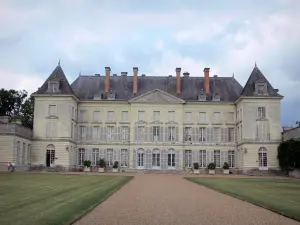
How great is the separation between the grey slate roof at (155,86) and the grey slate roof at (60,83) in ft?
8.41

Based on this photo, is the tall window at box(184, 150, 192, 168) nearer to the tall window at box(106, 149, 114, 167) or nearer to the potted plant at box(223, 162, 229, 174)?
the potted plant at box(223, 162, 229, 174)

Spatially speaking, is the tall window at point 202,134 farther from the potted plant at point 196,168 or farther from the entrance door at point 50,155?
the entrance door at point 50,155

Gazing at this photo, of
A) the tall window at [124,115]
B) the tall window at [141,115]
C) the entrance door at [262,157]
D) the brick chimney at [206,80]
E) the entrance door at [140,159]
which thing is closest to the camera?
the entrance door at [262,157]

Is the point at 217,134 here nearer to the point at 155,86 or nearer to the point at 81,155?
the point at 155,86

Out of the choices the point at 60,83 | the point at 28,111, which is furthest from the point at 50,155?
the point at 28,111

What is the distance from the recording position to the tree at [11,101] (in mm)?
46688

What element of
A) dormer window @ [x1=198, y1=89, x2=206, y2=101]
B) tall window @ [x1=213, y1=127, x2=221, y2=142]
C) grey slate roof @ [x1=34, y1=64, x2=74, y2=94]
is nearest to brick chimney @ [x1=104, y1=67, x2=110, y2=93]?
grey slate roof @ [x1=34, y1=64, x2=74, y2=94]

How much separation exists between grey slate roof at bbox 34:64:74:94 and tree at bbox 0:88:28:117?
1052cm

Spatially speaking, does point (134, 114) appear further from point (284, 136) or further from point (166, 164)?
point (284, 136)

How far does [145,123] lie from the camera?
3906 centimetres

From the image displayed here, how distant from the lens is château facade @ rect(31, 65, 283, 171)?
37.3 meters

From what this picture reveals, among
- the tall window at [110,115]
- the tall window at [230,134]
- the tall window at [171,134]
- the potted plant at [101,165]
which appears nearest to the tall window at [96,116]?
the tall window at [110,115]

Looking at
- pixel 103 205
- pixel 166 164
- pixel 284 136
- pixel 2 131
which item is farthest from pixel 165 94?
pixel 103 205

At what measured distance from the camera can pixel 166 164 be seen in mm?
38812
